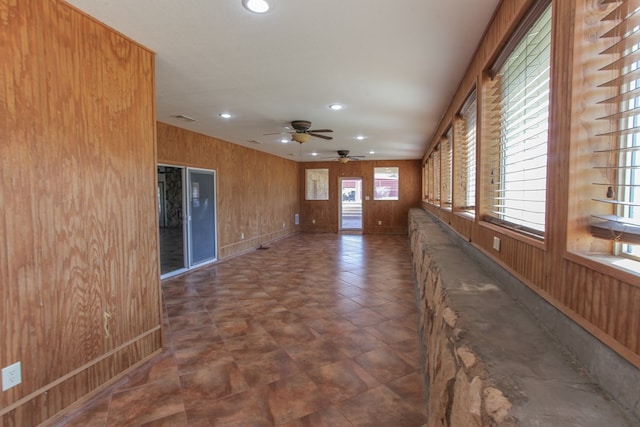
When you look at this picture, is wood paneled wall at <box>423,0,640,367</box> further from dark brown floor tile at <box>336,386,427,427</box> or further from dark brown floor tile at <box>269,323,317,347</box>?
dark brown floor tile at <box>269,323,317,347</box>

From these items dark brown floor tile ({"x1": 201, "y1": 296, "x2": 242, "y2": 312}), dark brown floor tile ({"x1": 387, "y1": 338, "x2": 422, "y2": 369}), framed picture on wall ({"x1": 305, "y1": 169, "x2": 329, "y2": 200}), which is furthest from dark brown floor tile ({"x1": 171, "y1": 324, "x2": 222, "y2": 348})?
framed picture on wall ({"x1": 305, "y1": 169, "x2": 329, "y2": 200})

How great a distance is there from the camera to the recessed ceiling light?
1.87m

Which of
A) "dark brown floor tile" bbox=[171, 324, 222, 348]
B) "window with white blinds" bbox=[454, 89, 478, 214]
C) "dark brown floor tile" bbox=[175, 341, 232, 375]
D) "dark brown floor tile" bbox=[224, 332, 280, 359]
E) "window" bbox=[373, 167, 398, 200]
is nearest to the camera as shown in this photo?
"dark brown floor tile" bbox=[175, 341, 232, 375]

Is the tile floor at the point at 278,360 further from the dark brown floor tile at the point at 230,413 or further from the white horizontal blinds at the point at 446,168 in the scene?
the white horizontal blinds at the point at 446,168

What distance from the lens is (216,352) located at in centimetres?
273

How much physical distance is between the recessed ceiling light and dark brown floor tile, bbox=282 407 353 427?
8.46 feet

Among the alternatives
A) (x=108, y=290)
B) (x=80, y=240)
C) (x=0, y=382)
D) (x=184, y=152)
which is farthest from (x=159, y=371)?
(x=184, y=152)

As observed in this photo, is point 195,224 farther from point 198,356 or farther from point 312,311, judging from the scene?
point 198,356

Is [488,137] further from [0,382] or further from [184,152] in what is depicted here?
[184,152]

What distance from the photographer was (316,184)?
10.9 meters

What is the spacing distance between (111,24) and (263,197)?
242 inches

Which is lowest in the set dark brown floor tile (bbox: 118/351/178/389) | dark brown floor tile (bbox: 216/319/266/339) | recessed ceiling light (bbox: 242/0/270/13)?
dark brown floor tile (bbox: 118/351/178/389)

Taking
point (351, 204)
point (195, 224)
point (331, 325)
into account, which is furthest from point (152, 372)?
point (351, 204)

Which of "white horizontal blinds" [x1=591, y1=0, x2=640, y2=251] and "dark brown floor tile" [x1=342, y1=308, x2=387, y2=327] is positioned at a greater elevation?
"white horizontal blinds" [x1=591, y1=0, x2=640, y2=251]
